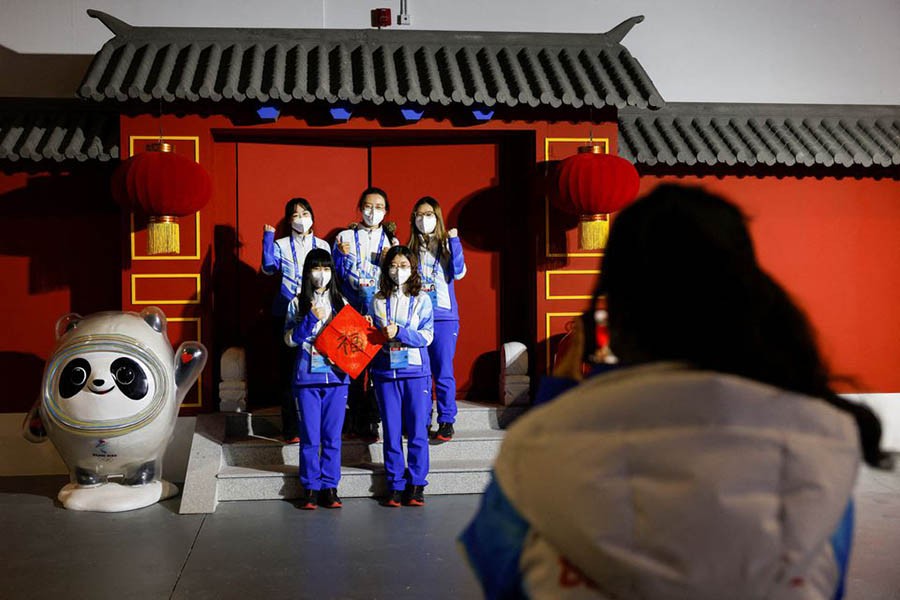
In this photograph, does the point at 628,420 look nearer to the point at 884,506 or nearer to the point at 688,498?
the point at 688,498

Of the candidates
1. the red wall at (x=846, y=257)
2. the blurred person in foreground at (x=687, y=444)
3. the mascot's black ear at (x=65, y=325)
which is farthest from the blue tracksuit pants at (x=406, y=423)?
the blurred person in foreground at (x=687, y=444)

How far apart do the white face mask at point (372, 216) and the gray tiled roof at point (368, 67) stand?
0.80 metres

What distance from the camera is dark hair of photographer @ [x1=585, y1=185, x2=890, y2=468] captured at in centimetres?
134

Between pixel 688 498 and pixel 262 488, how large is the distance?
466 cm

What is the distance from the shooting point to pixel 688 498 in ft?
4.23

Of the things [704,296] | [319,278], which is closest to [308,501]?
[319,278]

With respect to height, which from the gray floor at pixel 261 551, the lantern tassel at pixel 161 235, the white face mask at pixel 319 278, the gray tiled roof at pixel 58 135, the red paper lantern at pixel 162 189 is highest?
the gray tiled roof at pixel 58 135

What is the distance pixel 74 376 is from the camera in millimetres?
5352

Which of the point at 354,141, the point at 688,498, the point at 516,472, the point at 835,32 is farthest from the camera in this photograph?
the point at 835,32

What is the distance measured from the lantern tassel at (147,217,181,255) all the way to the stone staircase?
114cm

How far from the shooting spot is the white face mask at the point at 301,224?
5.78 m

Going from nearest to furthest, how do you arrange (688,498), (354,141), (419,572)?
(688,498) < (419,572) < (354,141)

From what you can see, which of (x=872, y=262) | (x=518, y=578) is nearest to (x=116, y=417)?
(x=518, y=578)

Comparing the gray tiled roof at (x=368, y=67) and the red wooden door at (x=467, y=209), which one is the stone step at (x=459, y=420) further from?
the gray tiled roof at (x=368, y=67)
